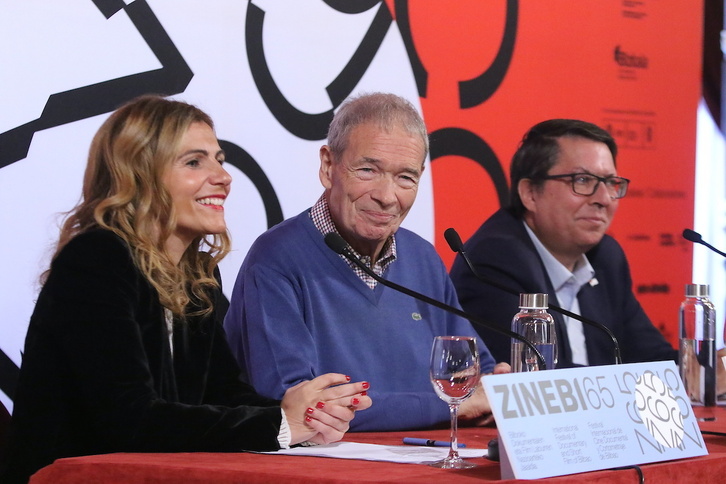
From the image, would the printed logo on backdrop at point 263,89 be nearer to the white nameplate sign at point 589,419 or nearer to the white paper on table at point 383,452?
the white paper on table at point 383,452

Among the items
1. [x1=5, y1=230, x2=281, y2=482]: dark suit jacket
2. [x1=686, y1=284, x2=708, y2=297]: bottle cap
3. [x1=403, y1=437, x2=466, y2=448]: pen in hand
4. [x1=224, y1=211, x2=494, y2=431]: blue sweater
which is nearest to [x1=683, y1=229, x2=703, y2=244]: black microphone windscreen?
[x1=686, y1=284, x2=708, y2=297]: bottle cap

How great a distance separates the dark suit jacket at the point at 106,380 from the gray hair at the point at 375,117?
70 cm

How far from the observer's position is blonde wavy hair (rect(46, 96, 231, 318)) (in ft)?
6.25

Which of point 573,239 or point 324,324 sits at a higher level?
point 573,239

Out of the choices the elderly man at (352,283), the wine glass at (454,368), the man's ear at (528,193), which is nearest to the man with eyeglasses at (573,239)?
the man's ear at (528,193)

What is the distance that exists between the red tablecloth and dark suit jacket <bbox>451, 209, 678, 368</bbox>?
1164 millimetres

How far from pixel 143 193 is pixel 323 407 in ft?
2.00

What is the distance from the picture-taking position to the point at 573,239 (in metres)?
3.03

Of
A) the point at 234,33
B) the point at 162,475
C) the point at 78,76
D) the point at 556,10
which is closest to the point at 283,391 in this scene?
the point at 162,475

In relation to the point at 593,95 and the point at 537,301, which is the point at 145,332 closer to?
the point at 537,301

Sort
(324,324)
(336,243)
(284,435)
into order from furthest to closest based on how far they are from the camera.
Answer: (324,324) → (336,243) → (284,435)

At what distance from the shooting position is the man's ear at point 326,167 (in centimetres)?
243

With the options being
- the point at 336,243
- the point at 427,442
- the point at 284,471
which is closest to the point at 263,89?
the point at 336,243

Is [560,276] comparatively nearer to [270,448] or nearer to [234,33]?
[234,33]
